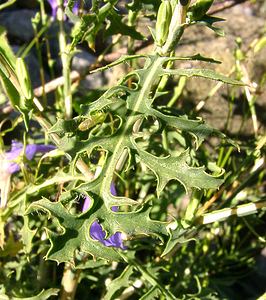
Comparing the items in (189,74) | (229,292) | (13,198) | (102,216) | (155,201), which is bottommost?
(229,292)

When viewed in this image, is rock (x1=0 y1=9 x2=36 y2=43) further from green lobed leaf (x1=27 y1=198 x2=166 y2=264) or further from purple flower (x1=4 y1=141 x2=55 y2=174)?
green lobed leaf (x1=27 y1=198 x2=166 y2=264)

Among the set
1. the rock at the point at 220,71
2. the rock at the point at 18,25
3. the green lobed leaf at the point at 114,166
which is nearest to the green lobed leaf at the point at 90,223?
the green lobed leaf at the point at 114,166

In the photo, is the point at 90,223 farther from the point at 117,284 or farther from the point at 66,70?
the point at 66,70

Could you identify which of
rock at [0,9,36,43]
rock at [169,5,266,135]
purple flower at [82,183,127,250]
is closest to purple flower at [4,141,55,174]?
purple flower at [82,183,127,250]

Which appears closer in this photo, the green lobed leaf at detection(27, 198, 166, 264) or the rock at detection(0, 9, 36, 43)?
the green lobed leaf at detection(27, 198, 166, 264)

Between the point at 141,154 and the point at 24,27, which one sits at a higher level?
the point at 141,154

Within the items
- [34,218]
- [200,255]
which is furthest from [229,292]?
[34,218]

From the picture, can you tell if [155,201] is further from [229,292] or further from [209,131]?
[209,131]

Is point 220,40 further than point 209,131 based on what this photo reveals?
Yes

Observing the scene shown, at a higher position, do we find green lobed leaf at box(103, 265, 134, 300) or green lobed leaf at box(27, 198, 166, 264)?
green lobed leaf at box(27, 198, 166, 264)
